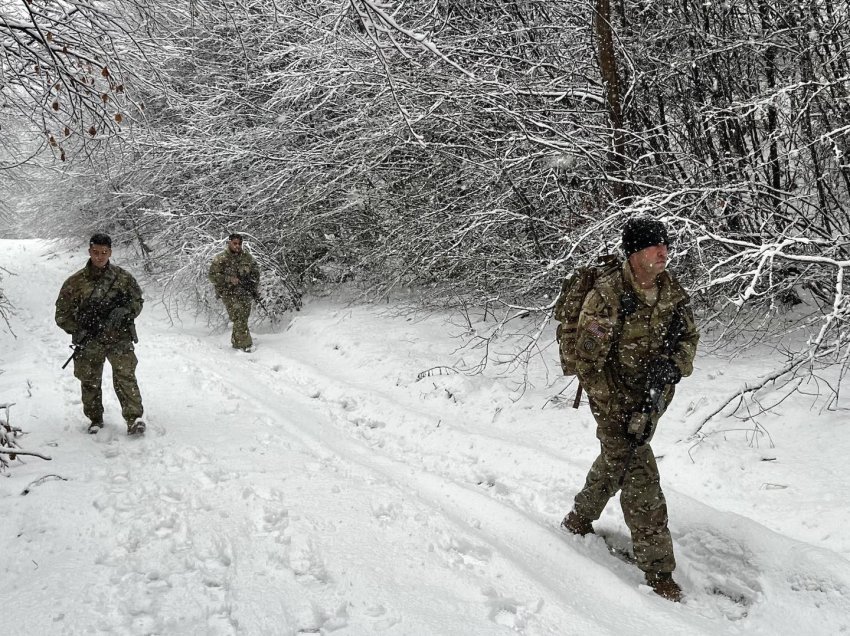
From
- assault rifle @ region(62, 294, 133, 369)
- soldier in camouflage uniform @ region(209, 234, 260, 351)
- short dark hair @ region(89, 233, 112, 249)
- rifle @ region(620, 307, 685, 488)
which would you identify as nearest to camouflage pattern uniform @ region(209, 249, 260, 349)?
soldier in camouflage uniform @ region(209, 234, 260, 351)

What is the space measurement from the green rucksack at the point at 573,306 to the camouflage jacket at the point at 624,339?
79 mm

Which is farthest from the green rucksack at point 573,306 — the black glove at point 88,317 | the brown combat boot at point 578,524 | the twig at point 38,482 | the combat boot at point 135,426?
the black glove at point 88,317

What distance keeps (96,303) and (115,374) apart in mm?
705

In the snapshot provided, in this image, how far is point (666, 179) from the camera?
18.9 feet

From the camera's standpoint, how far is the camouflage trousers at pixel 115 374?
513 cm

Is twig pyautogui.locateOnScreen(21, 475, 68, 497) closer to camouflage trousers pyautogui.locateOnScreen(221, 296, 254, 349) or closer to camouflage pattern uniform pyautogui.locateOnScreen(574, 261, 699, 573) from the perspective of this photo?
camouflage pattern uniform pyautogui.locateOnScreen(574, 261, 699, 573)

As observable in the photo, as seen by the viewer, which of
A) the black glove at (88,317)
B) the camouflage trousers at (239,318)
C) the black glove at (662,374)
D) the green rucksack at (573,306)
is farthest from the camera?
the camouflage trousers at (239,318)

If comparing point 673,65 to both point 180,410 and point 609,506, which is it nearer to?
point 609,506

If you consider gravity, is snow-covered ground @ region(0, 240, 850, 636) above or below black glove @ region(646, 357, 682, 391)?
below

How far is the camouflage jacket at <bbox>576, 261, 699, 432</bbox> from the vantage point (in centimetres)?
315

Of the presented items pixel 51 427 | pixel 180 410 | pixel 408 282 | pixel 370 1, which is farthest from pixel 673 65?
pixel 51 427

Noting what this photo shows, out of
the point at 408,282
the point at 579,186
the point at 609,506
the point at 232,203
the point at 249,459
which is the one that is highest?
the point at 579,186

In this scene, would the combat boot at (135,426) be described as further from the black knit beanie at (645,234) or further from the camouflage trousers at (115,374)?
the black knit beanie at (645,234)

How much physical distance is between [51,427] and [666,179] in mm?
6836
